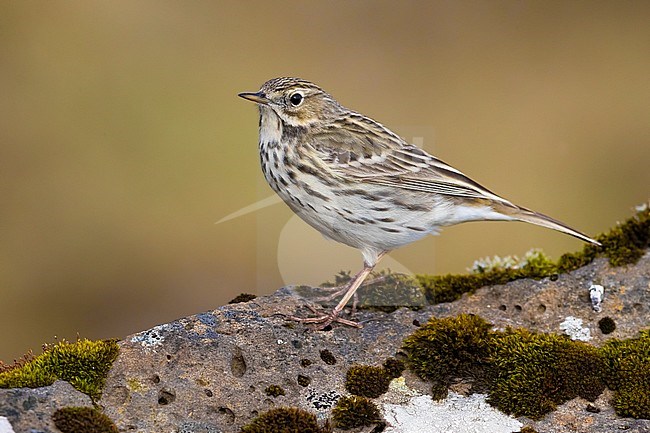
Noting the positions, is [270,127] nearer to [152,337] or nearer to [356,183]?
[356,183]

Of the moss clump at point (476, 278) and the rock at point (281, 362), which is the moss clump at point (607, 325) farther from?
the moss clump at point (476, 278)

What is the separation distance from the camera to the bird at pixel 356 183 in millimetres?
6879

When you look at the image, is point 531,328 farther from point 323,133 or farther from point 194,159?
point 194,159

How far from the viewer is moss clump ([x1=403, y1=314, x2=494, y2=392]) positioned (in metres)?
5.74

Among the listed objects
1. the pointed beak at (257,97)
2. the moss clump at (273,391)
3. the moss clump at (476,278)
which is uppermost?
the pointed beak at (257,97)

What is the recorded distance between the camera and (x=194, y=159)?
43.7 feet

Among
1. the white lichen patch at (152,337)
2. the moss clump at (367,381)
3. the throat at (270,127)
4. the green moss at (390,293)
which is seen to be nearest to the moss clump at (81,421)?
the white lichen patch at (152,337)

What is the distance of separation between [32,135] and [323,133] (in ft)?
23.1

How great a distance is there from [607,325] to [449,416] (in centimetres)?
176

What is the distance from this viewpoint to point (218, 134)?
537 inches

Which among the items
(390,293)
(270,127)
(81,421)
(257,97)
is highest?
(257,97)

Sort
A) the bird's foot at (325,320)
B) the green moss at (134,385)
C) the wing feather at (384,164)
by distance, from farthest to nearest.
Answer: the wing feather at (384,164), the bird's foot at (325,320), the green moss at (134,385)

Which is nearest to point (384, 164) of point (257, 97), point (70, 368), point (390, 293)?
point (390, 293)

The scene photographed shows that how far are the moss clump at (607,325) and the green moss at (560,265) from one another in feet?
2.24
